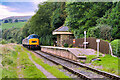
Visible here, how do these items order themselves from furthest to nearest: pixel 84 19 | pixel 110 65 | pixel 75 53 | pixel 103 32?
pixel 84 19
pixel 103 32
pixel 75 53
pixel 110 65

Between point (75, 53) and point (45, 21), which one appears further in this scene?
point (45, 21)

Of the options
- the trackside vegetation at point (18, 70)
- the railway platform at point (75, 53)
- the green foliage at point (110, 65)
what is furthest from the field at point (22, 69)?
the railway platform at point (75, 53)

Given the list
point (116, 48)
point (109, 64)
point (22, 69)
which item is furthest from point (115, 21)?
point (22, 69)

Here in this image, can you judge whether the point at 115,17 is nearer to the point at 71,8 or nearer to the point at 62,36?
the point at 71,8

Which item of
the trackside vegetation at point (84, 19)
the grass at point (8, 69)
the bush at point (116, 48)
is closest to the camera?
the grass at point (8, 69)

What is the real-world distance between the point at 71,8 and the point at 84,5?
272 cm

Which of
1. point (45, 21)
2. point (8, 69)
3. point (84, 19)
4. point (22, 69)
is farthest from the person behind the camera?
point (45, 21)

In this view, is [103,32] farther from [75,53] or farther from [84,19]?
[84,19]

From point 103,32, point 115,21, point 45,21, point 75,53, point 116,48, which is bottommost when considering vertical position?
point 75,53

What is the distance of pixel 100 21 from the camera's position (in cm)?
2125

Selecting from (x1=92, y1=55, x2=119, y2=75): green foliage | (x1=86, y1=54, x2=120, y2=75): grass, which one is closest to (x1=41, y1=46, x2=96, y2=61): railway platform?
(x1=86, y1=54, x2=120, y2=75): grass

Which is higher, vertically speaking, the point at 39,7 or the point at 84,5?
the point at 39,7

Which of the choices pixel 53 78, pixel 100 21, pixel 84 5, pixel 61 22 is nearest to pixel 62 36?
pixel 61 22

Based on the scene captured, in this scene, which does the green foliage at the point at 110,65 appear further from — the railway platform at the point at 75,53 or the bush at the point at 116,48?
the railway platform at the point at 75,53
